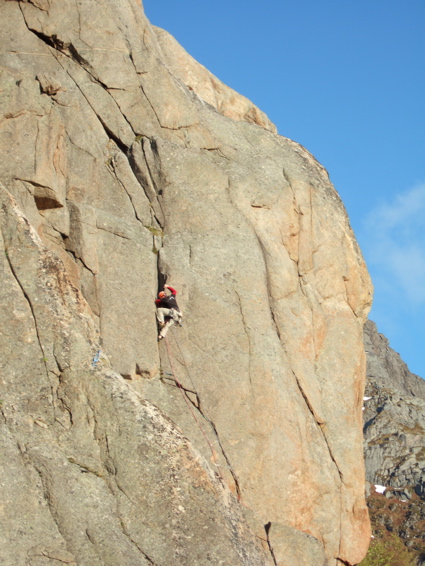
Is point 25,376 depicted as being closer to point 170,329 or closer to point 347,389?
point 170,329

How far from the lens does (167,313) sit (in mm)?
30469

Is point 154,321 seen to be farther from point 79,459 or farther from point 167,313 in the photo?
point 79,459

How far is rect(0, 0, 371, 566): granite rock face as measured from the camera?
22.9m

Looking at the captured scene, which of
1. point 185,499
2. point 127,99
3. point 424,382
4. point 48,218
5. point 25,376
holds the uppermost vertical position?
point 424,382

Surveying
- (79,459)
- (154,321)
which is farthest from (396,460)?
(79,459)

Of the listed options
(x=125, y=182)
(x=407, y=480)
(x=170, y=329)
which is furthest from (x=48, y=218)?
(x=407, y=480)

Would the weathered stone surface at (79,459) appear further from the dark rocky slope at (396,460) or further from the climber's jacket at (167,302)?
the dark rocky slope at (396,460)

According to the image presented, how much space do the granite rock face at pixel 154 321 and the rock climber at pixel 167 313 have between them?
488mm

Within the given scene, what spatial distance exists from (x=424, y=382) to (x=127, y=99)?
128486 millimetres

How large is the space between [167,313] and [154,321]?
2.78ft

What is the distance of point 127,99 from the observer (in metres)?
35.1

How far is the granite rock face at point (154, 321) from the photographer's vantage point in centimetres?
2294

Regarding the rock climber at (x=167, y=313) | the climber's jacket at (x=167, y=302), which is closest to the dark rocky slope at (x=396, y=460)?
the rock climber at (x=167, y=313)

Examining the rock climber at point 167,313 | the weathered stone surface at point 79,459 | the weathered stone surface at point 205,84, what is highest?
the weathered stone surface at point 205,84
